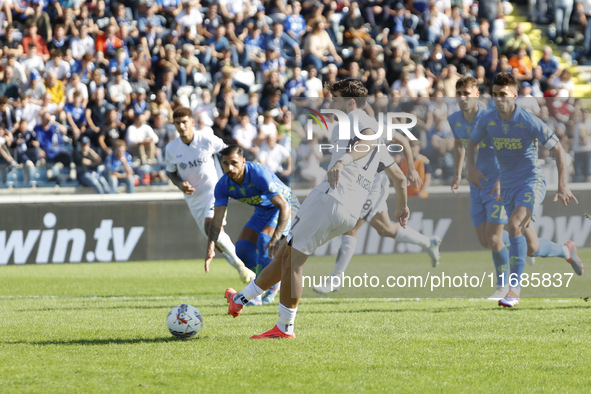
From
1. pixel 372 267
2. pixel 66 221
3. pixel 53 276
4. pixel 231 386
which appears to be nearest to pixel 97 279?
pixel 53 276

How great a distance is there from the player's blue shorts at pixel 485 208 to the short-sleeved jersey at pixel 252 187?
226 cm

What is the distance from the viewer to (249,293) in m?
7.96

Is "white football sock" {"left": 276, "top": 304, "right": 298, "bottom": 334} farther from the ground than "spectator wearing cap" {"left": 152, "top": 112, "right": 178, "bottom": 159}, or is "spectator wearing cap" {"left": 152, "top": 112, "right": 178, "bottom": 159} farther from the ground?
"white football sock" {"left": 276, "top": 304, "right": 298, "bottom": 334}

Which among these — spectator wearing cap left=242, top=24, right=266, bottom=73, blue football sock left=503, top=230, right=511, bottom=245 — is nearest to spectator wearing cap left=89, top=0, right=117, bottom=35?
spectator wearing cap left=242, top=24, right=266, bottom=73

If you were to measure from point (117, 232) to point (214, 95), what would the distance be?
3.94 meters

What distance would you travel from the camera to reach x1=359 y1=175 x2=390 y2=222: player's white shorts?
1109 centimetres

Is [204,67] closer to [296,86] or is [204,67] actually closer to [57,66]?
[296,86]

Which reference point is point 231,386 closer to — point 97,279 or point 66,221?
point 97,279

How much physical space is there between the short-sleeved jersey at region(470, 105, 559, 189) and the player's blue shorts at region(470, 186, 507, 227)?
248 mm

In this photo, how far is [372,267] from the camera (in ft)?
37.4

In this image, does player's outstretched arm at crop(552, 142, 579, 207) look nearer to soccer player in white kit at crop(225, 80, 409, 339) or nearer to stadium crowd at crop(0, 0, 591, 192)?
soccer player in white kit at crop(225, 80, 409, 339)

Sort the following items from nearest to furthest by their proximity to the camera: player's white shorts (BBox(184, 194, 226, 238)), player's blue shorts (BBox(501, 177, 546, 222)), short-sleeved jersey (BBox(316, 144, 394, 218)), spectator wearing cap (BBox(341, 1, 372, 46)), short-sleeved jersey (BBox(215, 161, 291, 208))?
short-sleeved jersey (BBox(316, 144, 394, 218))
short-sleeved jersey (BBox(215, 161, 291, 208))
player's blue shorts (BBox(501, 177, 546, 222))
player's white shorts (BBox(184, 194, 226, 238))
spectator wearing cap (BBox(341, 1, 372, 46))

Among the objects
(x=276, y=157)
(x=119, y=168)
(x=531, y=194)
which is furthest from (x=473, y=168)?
(x=119, y=168)

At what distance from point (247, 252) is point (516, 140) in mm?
3274
